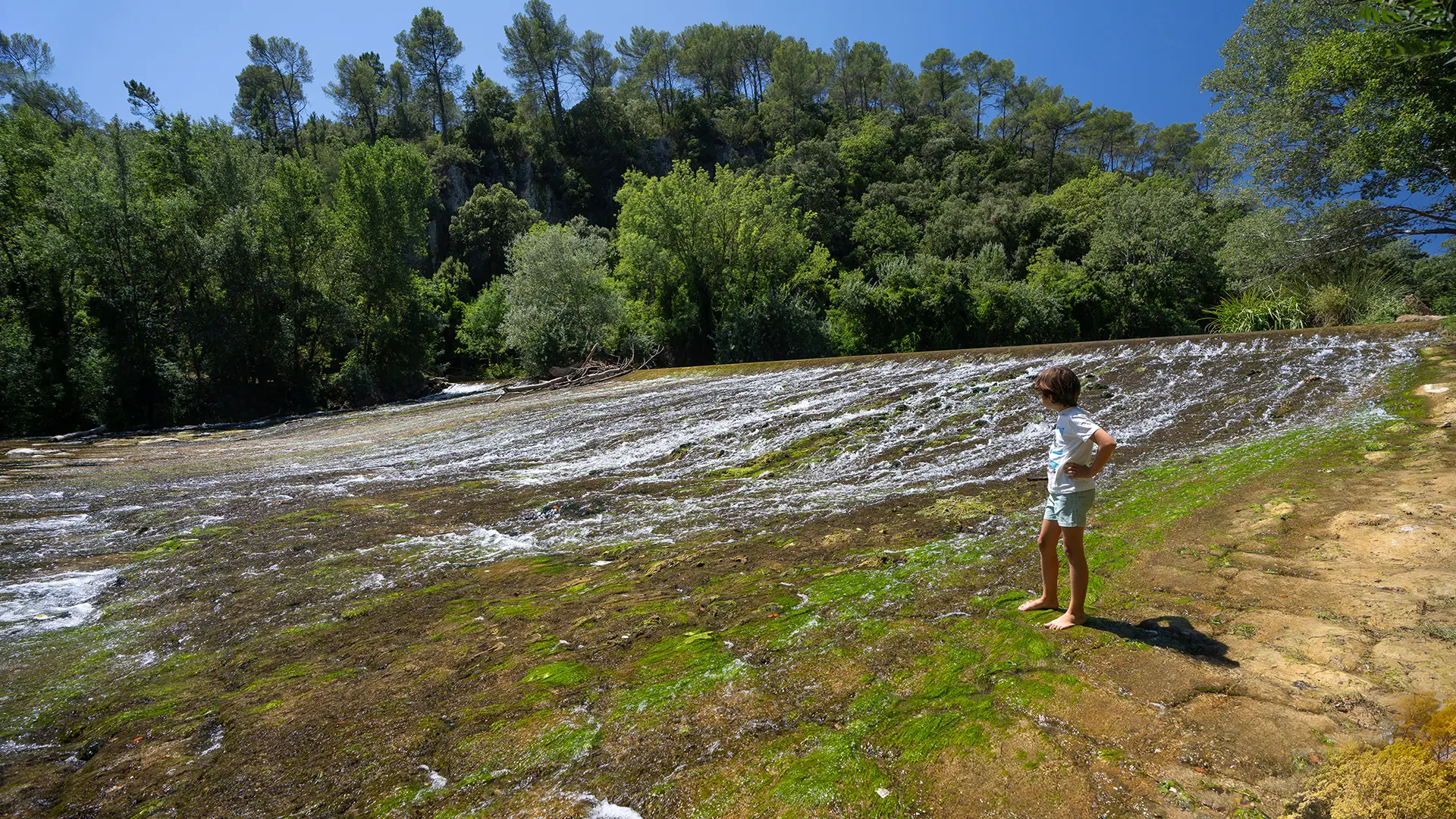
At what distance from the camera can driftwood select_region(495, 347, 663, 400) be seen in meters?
23.9

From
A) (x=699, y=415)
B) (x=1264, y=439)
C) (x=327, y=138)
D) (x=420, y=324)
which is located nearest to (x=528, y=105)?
(x=327, y=138)

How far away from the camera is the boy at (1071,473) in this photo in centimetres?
327

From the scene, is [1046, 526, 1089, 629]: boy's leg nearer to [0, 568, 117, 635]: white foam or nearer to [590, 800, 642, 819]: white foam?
[590, 800, 642, 819]: white foam

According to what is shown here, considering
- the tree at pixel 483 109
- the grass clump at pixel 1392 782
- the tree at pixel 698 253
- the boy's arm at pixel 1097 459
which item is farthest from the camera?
the tree at pixel 483 109

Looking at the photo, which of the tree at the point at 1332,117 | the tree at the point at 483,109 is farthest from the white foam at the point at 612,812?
the tree at the point at 483,109

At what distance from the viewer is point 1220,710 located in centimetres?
254

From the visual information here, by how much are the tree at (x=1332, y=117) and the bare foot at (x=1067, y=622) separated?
55.9ft

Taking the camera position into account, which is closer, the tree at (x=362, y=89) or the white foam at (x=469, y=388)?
the white foam at (x=469, y=388)

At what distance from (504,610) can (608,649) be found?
121 cm

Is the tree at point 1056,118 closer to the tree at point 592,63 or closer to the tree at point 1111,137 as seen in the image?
the tree at point 1111,137

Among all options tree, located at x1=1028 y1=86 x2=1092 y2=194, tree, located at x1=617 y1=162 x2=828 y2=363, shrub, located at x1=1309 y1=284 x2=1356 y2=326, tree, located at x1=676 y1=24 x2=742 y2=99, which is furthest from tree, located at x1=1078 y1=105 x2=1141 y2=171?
shrub, located at x1=1309 y1=284 x2=1356 y2=326

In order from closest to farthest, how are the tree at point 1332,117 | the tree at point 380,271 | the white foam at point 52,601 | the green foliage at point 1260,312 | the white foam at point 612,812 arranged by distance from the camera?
the white foam at point 612,812, the white foam at point 52,601, the tree at point 1332,117, the green foliage at point 1260,312, the tree at point 380,271

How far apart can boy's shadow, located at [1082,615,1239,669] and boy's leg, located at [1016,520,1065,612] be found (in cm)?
22

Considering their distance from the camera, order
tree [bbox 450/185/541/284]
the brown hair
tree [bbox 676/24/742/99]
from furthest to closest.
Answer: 1. tree [bbox 676/24/742/99]
2. tree [bbox 450/185/541/284]
3. the brown hair
